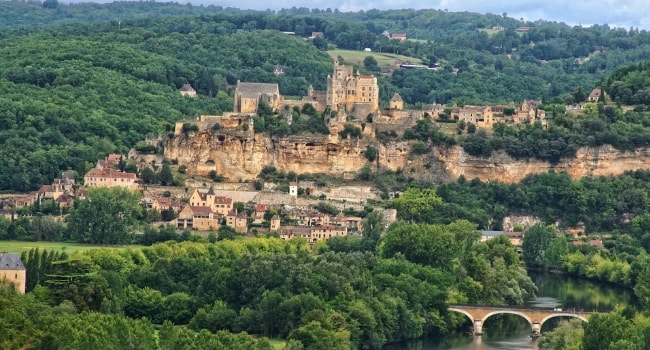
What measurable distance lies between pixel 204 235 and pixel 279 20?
82137 mm

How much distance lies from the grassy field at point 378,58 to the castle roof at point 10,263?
74.0 metres

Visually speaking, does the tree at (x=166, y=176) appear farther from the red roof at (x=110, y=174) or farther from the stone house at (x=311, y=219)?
the stone house at (x=311, y=219)

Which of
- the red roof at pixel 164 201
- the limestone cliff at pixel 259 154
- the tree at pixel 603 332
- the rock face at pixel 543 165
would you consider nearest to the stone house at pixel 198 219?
the red roof at pixel 164 201

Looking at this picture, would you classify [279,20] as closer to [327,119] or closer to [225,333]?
[327,119]

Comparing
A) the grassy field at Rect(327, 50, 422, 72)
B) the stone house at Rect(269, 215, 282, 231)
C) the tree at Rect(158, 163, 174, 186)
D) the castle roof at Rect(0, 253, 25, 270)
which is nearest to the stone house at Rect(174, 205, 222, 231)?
the stone house at Rect(269, 215, 282, 231)

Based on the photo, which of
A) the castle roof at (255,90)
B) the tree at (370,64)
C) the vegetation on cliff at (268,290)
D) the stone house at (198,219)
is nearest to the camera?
the vegetation on cliff at (268,290)

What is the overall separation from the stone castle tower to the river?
48.9 ft

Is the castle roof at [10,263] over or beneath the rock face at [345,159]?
over

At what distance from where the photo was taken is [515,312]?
3167 inches

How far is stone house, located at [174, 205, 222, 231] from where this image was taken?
9538cm

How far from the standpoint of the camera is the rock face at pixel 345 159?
103875 millimetres

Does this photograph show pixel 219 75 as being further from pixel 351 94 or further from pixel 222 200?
pixel 222 200

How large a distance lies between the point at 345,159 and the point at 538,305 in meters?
23.8

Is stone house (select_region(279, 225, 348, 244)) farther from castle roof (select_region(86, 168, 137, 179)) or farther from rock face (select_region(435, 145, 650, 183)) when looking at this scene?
rock face (select_region(435, 145, 650, 183))
